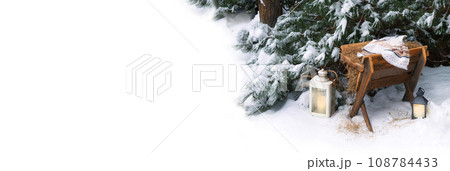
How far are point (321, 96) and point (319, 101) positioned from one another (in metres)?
0.05

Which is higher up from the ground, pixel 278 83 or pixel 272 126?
pixel 278 83

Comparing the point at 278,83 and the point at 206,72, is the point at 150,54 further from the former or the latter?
the point at 278,83

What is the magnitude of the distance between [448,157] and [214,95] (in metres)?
2.11

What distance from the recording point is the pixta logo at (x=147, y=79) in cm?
390

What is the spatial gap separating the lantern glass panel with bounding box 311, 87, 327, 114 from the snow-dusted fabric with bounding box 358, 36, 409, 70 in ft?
1.69

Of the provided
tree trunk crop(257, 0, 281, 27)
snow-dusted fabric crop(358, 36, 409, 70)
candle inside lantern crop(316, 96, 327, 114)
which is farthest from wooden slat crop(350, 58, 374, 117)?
tree trunk crop(257, 0, 281, 27)

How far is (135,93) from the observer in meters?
3.97

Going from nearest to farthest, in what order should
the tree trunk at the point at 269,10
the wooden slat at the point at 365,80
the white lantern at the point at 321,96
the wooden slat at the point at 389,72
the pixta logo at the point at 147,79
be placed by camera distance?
the wooden slat at the point at 365,80 → the wooden slat at the point at 389,72 → the white lantern at the point at 321,96 → the pixta logo at the point at 147,79 → the tree trunk at the point at 269,10

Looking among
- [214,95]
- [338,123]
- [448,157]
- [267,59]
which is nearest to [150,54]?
[214,95]

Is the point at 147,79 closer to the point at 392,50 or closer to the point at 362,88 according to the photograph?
the point at 362,88

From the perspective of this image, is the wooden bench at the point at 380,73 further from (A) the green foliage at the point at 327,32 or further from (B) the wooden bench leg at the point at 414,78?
(A) the green foliage at the point at 327,32

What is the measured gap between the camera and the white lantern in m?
3.51

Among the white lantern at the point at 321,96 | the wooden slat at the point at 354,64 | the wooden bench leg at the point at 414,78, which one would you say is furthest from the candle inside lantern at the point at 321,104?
the wooden bench leg at the point at 414,78

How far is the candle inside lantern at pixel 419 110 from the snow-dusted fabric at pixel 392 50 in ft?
1.22
